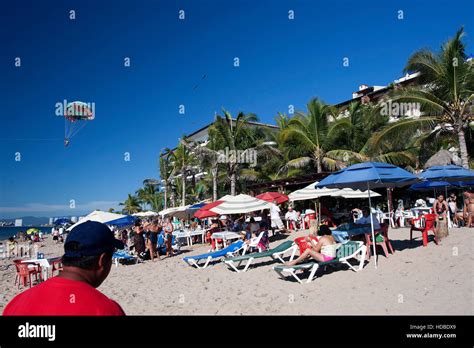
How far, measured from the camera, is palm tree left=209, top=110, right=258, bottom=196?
26.2m

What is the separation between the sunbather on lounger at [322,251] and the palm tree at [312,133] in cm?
1776

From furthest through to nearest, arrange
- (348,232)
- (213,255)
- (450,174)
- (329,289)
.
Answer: (450,174) → (213,255) → (348,232) → (329,289)

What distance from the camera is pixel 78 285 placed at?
1.72 meters

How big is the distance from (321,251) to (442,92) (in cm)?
1234

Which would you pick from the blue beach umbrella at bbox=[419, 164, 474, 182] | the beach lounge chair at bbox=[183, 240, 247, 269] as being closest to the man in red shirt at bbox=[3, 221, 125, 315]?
the beach lounge chair at bbox=[183, 240, 247, 269]

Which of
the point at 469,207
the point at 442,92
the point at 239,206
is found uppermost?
the point at 442,92

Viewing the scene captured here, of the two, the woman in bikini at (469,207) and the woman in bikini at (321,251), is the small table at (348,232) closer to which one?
the woman in bikini at (321,251)

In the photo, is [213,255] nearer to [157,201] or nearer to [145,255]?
[145,255]

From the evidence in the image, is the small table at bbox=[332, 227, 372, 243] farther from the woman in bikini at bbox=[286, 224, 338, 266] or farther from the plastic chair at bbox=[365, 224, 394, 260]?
the woman in bikini at bbox=[286, 224, 338, 266]

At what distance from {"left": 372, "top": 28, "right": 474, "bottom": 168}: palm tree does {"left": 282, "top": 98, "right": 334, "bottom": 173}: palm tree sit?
29.1 ft

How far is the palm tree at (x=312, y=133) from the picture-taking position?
83.1ft

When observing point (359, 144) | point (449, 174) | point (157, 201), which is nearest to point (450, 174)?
point (449, 174)
